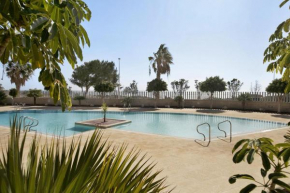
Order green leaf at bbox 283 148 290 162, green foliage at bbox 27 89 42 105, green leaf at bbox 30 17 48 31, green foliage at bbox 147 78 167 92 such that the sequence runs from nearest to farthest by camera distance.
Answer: green leaf at bbox 30 17 48 31, green leaf at bbox 283 148 290 162, green foliage at bbox 147 78 167 92, green foliage at bbox 27 89 42 105

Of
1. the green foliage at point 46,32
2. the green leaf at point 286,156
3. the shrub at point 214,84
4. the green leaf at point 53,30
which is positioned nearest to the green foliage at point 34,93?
the shrub at point 214,84

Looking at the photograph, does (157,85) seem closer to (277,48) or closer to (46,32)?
(277,48)

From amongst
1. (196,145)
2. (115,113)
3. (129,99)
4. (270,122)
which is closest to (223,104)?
(270,122)

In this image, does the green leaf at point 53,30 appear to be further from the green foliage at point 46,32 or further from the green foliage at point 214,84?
the green foliage at point 214,84

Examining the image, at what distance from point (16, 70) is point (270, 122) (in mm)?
27712

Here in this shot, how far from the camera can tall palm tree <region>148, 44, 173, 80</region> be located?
946 inches

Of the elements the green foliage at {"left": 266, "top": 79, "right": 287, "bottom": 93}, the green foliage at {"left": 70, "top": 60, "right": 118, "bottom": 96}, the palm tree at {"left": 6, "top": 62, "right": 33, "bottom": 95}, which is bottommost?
the green foliage at {"left": 266, "top": 79, "right": 287, "bottom": 93}

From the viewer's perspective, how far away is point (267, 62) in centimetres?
241

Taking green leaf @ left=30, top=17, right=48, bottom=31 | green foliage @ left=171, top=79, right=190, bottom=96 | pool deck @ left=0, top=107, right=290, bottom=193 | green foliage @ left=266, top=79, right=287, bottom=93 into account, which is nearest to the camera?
green leaf @ left=30, top=17, right=48, bottom=31

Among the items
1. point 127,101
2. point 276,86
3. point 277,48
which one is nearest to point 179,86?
point 127,101

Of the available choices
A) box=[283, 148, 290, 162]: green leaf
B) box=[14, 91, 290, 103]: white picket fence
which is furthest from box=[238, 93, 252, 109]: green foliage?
box=[283, 148, 290, 162]: green leaf

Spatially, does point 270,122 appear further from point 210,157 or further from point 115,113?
point 115,113

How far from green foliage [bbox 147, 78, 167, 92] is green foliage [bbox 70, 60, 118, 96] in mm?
21189

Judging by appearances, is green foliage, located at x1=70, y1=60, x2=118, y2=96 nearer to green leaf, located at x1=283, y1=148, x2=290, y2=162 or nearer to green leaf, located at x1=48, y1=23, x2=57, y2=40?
green leaf, located at x1=48, y1=23, x2=57, y2=40
